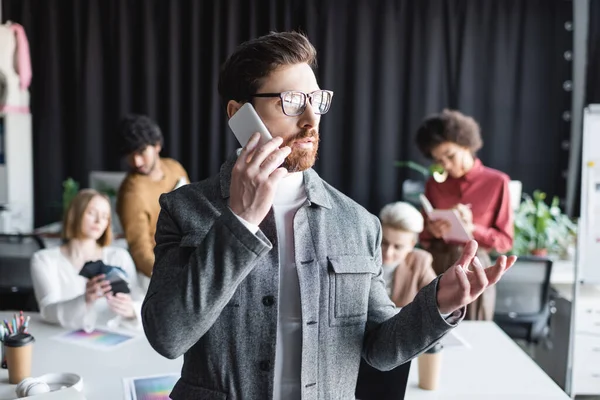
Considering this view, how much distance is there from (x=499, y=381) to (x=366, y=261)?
2.81 ft

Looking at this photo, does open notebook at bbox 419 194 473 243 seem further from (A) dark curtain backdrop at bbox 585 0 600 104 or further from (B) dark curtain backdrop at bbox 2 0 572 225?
(A) dark curtain backdrop at bbox 585 0 600 104

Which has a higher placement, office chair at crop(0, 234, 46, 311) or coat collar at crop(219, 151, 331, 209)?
coat collar at crop(219, 151, 331, 209)

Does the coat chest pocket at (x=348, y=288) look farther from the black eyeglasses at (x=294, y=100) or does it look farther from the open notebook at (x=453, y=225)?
the open notebook at (x=453, y=225)

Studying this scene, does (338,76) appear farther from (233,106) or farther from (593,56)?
(233,106)

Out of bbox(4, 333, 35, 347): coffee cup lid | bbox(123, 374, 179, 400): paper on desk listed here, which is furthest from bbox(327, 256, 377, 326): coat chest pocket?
bbox(4, 333, 35, 347): coffee cup lid

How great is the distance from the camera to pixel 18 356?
1592 mm

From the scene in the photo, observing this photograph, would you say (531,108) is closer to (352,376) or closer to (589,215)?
(589,215)

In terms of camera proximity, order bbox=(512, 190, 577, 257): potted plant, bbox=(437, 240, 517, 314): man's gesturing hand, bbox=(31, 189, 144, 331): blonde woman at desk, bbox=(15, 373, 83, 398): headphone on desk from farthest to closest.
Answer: bbox=(512, 190, 577, 257): potted plant, bbox=(31, 189, 144, 331): blonde woman at desk, bbox=(15, 373, 83, 398): headphone on desk, bbox=(437, 240, 517, 314): man's gesturing hand

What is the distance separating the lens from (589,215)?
293cm

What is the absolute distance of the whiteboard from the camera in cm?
289

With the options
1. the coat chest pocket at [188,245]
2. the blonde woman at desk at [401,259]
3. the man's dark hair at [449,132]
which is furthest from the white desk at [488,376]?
the man's dark hair at [449,132]

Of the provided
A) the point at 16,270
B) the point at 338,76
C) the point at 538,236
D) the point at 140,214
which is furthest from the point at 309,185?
the point at 338,76

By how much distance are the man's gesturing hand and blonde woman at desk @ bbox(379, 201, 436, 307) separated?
1.50m

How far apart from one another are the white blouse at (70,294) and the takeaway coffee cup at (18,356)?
1.29 ft
